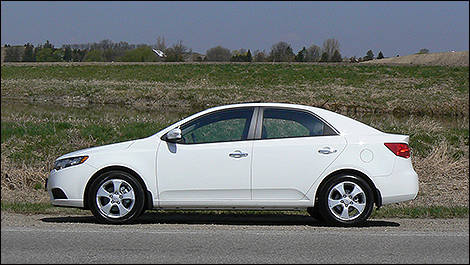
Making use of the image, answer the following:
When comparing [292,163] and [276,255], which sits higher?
[292,163]

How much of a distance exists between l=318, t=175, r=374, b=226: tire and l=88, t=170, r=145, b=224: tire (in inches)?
91.2

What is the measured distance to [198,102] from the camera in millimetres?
35219

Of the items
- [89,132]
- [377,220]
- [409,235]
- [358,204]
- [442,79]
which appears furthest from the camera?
[442,79]

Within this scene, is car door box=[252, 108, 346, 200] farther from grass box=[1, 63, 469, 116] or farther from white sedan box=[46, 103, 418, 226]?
grass box=[1, 63, 469, 116]

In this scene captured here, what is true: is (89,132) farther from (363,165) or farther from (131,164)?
(363,165)

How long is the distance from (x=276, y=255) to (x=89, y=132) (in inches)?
384

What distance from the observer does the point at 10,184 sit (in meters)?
11.9

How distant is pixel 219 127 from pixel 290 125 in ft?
3.07

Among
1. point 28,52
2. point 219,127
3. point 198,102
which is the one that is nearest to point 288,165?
point 219,127

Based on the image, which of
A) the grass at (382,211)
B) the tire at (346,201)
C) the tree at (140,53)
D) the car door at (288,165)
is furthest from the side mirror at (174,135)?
the tree at (140,53)

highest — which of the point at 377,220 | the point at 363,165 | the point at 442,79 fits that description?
the point at 442,79

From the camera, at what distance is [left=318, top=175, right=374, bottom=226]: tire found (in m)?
8.49

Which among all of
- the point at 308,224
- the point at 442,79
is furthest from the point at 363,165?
Answer: the point at 442,79

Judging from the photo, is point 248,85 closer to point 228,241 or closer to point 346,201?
point 346,201
